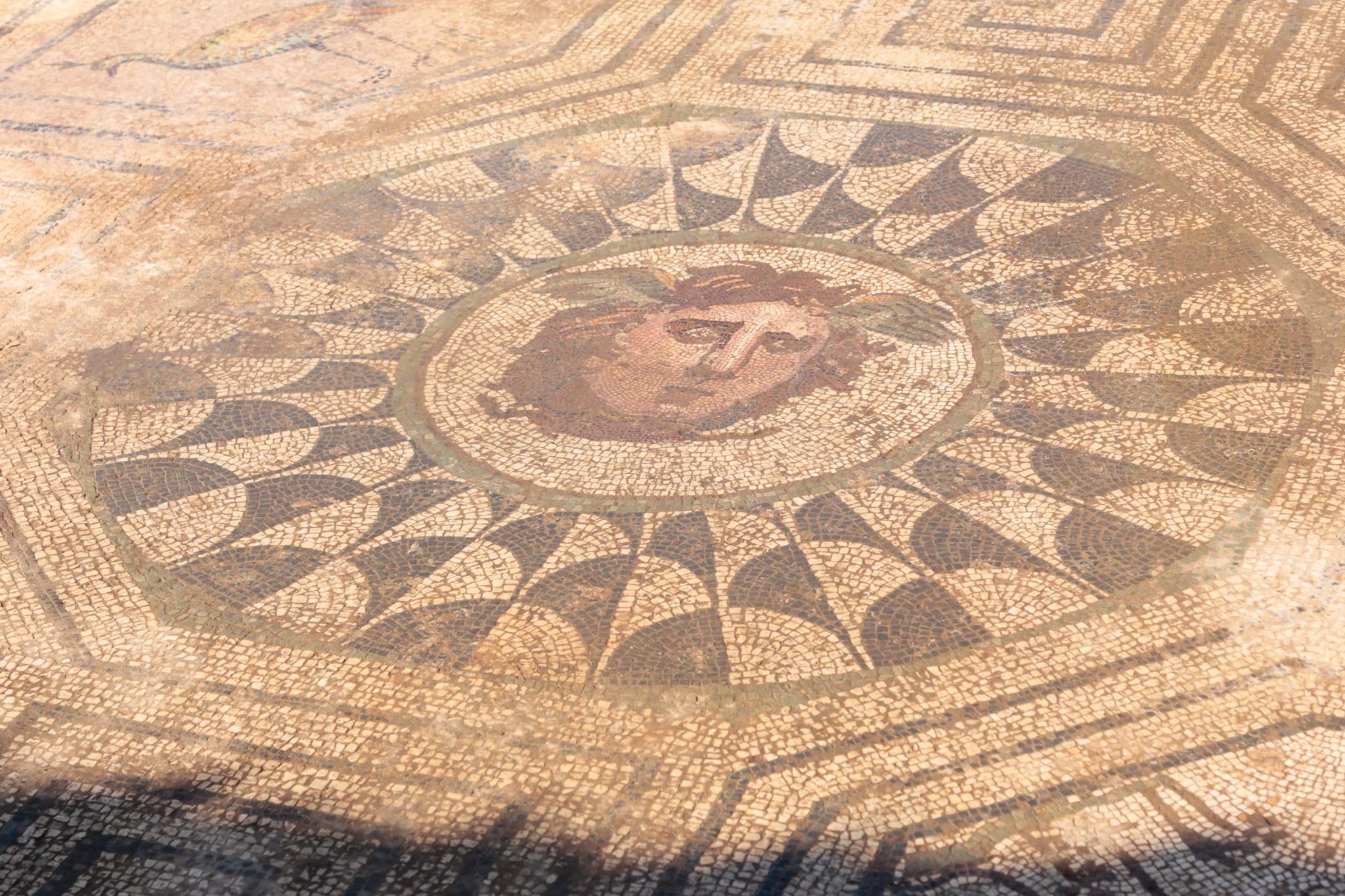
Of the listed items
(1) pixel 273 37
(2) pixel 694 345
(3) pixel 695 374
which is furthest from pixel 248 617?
(1) pixel 273 37

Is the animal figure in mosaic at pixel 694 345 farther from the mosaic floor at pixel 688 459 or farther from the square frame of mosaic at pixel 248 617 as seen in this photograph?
the square frame of mosaic at pixel 248 617

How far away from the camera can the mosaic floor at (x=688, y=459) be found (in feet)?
16.0

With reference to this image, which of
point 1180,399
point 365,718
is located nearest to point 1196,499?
point 1180,399

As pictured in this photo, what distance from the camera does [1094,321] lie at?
7273 mm

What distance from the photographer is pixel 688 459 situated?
6.60 meters

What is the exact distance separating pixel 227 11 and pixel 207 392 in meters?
5.40

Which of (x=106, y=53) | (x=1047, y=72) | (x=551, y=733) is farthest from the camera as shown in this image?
(x=106, y=53)

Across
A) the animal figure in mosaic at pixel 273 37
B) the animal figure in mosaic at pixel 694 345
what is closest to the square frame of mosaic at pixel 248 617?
the animal figure in mosaic at pixel 694 345

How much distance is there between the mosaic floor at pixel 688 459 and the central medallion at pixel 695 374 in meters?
0.03

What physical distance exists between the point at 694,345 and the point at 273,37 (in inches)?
218

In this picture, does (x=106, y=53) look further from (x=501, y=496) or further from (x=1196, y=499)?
(x=1196, y=499)

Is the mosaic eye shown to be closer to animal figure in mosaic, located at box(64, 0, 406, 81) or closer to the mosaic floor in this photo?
the mosaic floor

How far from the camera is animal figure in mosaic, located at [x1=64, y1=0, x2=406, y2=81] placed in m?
10.6

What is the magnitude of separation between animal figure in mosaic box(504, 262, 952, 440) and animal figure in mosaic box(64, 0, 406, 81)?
3701 millimetres
